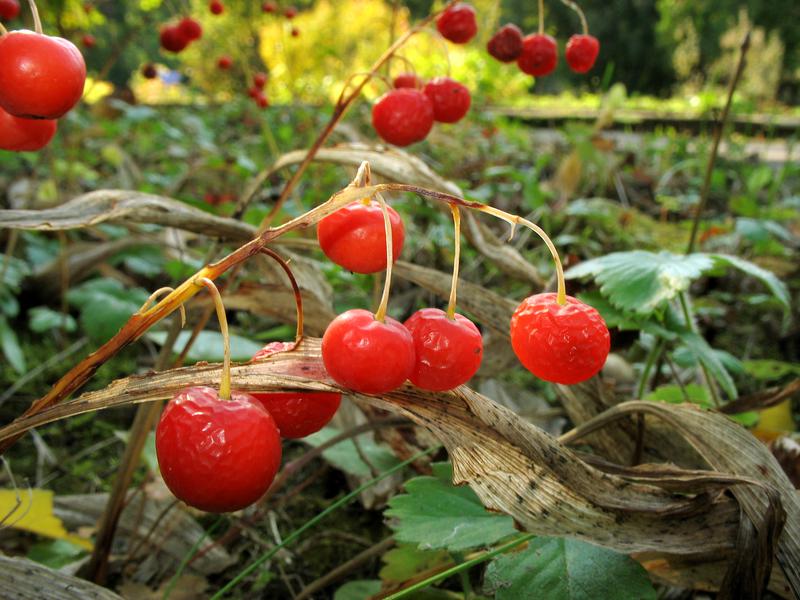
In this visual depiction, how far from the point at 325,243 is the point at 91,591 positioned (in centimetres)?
49

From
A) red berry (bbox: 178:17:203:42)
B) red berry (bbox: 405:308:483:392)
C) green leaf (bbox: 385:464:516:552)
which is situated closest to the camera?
red berry (bbox: 405:308:483:392)

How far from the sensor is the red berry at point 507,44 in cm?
128

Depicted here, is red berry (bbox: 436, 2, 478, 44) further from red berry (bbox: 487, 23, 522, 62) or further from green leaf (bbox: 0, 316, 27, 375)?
green leaf (bbox: 0, 316, 27, 375)

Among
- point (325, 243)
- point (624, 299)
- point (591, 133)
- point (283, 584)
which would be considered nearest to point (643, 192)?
point (591, 133)

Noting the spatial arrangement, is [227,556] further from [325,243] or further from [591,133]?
[591,133]

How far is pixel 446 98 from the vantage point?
115cm

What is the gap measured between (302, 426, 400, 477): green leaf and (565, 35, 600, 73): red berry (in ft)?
2.78

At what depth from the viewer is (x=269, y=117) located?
19.3 ft

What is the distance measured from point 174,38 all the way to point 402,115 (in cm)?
108

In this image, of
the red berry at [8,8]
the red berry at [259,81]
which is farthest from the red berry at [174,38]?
the red berry at [259,81]

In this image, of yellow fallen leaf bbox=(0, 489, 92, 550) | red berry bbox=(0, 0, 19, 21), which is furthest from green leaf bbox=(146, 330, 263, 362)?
red berry bbox=(0, 0, 19, 21)

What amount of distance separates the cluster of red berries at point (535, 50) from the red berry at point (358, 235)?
2.28 ft

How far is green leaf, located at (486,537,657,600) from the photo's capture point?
0.86 m

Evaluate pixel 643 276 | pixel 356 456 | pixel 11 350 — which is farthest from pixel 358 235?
pixel 11 350
